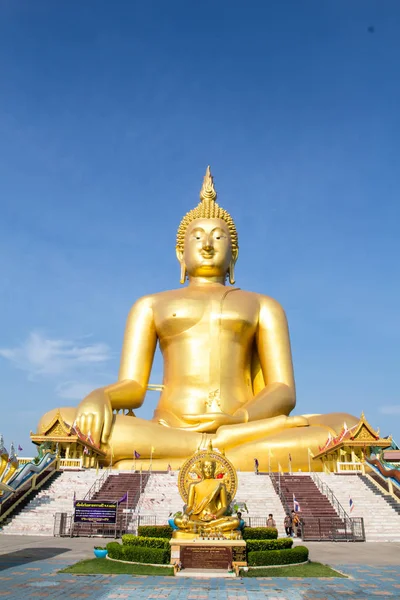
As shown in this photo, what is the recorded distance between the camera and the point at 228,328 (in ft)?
Result: 64.6

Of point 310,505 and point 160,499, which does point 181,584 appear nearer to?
point 160,499

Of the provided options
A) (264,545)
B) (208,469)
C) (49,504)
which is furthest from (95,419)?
(264,545)

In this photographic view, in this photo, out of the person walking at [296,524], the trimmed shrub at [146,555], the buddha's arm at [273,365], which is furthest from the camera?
the buddha's arm at [273,365]

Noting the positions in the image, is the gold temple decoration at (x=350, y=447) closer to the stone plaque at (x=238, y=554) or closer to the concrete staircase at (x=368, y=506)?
the concrete staircase at (x=368, y=506)

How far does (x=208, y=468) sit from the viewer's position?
8.48 meters

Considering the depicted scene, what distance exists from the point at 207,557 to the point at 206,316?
13.0 m

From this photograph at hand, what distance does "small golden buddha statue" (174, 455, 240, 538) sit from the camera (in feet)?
25.8

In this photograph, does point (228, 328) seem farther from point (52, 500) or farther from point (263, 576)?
point (263, 576)

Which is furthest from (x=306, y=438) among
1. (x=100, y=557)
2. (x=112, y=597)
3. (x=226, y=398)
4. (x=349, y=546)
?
(x=112, y=597)

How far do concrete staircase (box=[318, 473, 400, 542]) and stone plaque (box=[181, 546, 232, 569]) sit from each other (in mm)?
5286

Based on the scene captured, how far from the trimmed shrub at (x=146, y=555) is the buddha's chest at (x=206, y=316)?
12477 millimetres

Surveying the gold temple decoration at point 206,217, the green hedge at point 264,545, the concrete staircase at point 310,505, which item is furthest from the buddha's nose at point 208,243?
the green hedge at point 264,545

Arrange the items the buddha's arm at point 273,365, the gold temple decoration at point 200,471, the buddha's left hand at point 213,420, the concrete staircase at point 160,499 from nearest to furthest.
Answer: the gold temple decoration at point 200,471, the concrete staircase at point 160,499, the buddha's left hand at point 213,420, the buddha's arm at point 273,365

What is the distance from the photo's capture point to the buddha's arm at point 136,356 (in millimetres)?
18484
